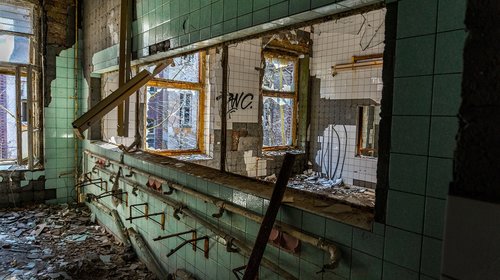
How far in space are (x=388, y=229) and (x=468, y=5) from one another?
41.8 inches

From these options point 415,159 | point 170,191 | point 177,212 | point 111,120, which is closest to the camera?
point 415,159

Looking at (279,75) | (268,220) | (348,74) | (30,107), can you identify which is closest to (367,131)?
(348,74)

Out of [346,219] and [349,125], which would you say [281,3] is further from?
[349,125]

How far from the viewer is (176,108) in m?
5.23

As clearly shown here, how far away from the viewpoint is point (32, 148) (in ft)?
16.8

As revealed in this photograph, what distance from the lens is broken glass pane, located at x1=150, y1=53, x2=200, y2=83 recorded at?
5082mm

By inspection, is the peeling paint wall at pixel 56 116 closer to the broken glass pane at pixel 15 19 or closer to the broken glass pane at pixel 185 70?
the broken glass pane at pixel 15 19

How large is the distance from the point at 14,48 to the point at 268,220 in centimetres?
539

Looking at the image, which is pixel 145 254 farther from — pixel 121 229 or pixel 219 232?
pixel 219 232

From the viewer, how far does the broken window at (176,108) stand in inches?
199

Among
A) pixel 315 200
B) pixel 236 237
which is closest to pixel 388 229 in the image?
pixel 315 200

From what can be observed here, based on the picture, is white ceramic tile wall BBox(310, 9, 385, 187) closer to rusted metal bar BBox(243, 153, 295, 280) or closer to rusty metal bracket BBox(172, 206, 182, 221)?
rusty metal bracket BBox(172, 206, 182, 221)

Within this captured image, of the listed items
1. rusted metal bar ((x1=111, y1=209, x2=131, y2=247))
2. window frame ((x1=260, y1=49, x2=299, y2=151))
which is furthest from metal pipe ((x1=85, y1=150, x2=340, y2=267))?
window frame ((x1=260, y1=49, x2=299, y2=151))

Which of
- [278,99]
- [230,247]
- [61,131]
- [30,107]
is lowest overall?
[230,247]
